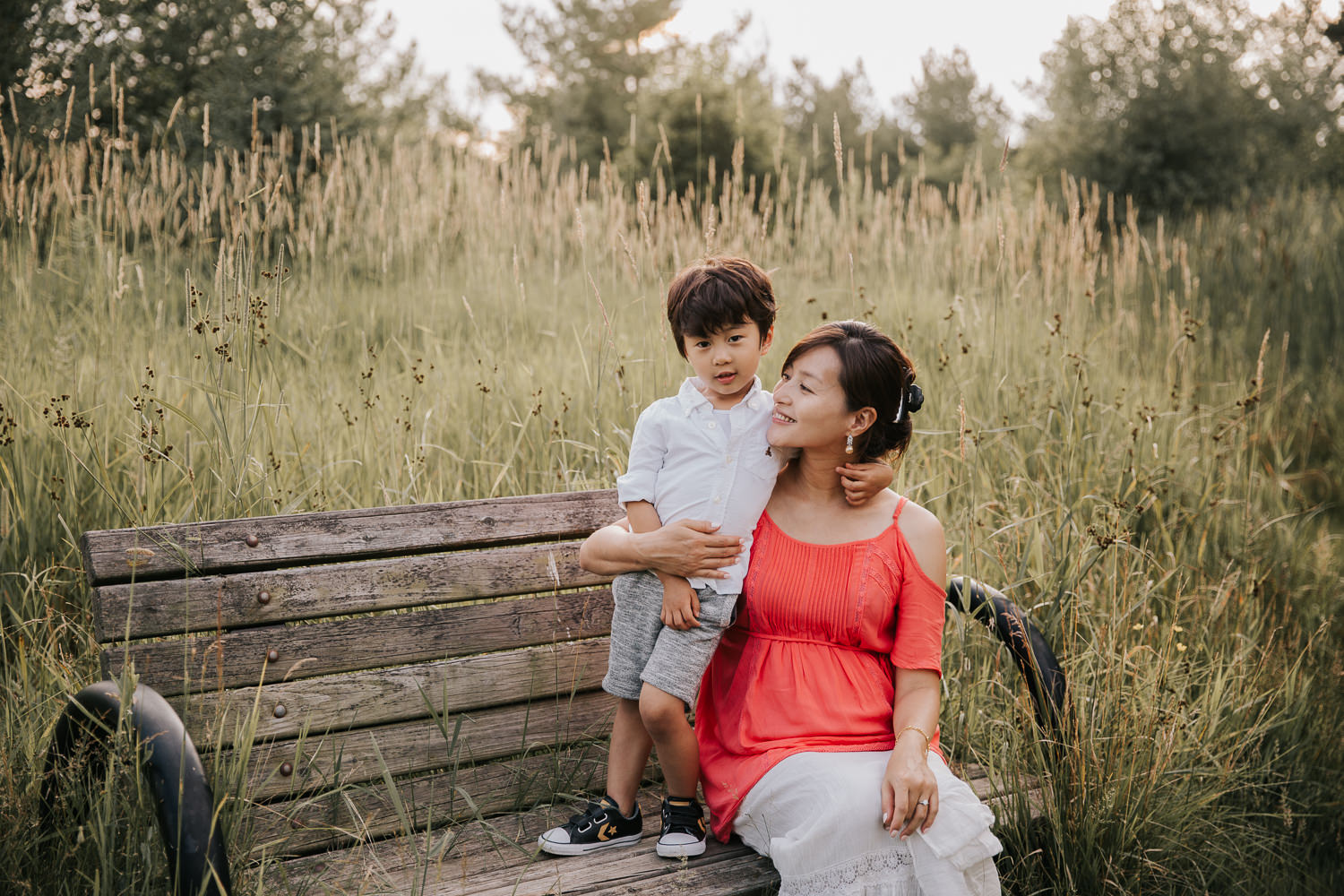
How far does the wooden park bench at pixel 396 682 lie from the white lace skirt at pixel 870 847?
147 millimetres

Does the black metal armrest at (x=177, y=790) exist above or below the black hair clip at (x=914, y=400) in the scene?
below

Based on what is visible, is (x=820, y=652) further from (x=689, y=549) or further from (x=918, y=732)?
(x=689, y=549)

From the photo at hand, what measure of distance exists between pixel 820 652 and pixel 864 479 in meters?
0.40

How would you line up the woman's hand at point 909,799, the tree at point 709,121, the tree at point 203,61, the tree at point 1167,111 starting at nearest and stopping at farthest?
A: the woman's hand at point 909,799, the tree at point 203,61, the tree at point 709,121, the tree at point 1167,111

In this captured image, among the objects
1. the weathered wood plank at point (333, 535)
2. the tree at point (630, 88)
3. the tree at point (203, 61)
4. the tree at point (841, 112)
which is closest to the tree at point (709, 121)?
the tree at point (630, 88)

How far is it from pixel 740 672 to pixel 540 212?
Answer: 3774 millimetres

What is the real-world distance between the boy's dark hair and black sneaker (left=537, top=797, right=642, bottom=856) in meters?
1.08

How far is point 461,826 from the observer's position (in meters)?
2.17

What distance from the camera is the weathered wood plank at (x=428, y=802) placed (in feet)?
6.47

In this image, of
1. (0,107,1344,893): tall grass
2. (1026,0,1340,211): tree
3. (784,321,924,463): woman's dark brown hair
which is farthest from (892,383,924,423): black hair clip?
(1026,0,1340,211): tree

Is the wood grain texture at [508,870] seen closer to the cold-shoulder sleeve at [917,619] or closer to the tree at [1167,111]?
the cold-shoulder sleeve at [917,619]

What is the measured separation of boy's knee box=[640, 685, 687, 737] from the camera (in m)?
1.97

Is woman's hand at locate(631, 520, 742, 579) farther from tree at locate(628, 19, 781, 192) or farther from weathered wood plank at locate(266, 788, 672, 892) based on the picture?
tree at locate(628, 19, 781, 192)

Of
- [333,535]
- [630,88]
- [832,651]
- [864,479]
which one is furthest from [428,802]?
[630,88]
